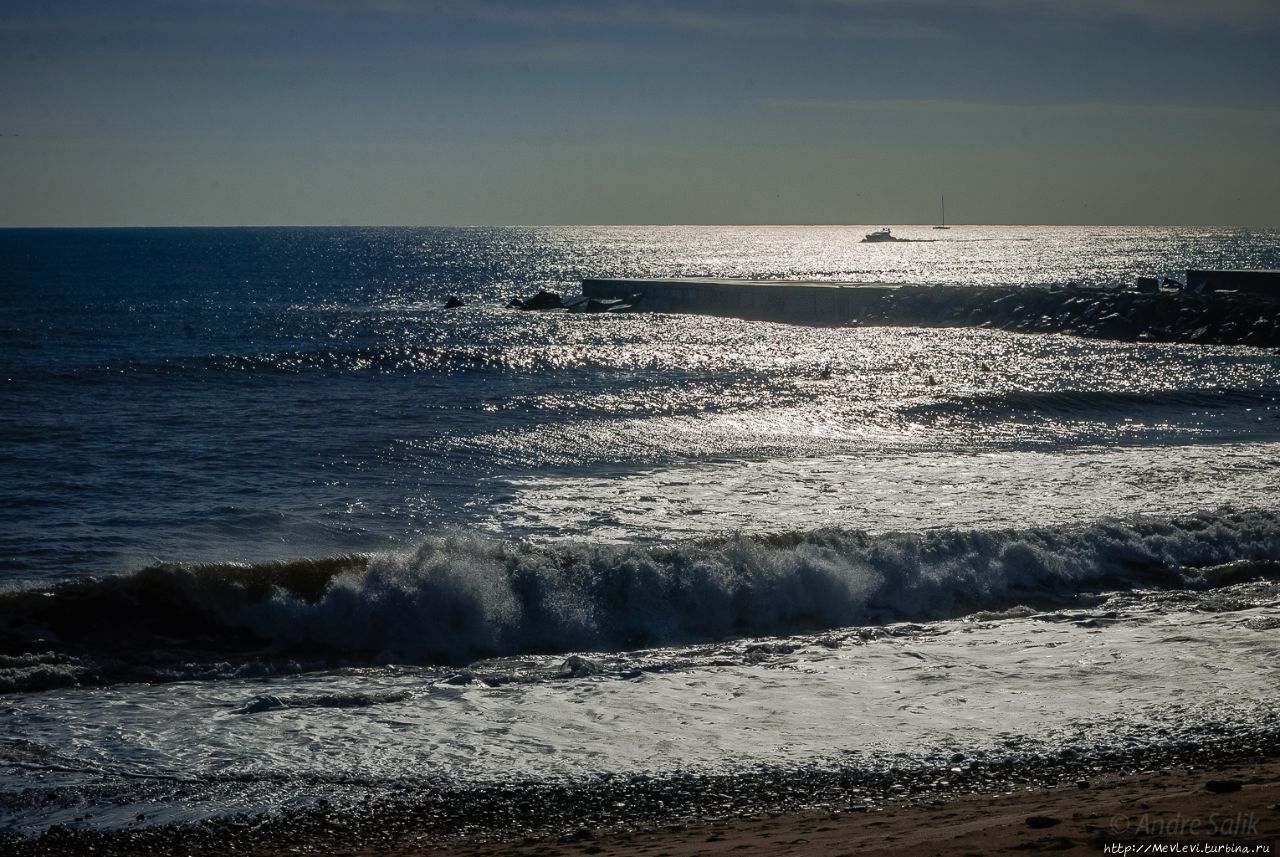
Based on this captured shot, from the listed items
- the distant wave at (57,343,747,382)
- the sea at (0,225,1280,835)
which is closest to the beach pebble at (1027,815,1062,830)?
the sea at (0,225,1280,835)

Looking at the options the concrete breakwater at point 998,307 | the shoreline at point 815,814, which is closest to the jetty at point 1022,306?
the concrete breakwater at point 998,307

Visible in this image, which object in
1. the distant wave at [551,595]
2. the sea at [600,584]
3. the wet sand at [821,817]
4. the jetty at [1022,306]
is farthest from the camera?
the jetty at [1022,306]

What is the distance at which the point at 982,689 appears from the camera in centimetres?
1104

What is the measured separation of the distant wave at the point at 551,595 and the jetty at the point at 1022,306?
37.7 metres

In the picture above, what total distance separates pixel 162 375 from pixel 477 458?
2022 cm

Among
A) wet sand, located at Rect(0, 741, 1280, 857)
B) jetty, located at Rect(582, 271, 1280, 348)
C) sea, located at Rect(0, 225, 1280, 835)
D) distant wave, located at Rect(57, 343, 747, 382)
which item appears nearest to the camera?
wet sand, located at Rect(0, 741, 1280, 857)

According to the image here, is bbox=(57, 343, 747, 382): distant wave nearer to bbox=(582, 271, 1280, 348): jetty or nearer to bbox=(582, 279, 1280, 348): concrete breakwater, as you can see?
bbox=(582, 279, 1280, 348): concrete breakwater

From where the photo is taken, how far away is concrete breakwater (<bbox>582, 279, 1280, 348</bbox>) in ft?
169

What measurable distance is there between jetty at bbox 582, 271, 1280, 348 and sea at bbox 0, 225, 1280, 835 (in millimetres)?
18558

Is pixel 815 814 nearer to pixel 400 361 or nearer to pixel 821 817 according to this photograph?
pixel 821 817

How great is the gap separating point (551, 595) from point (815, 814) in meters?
6.56

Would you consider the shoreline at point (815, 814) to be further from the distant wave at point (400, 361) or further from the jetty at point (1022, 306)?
the jetty at point (1022, 306)

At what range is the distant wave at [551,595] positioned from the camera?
13.1 metres

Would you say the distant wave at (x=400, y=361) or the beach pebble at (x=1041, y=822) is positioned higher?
the distant wave at (x=400, y=361)
